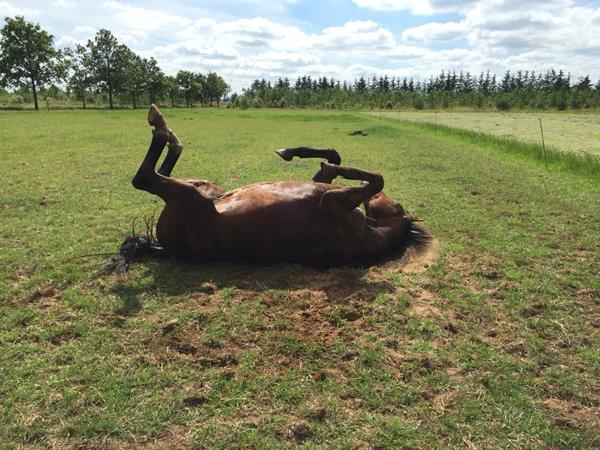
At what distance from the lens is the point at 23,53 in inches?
2275

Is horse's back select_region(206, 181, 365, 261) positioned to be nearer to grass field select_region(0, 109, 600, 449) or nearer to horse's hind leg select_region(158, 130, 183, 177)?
grass field select_region(0, 109, 600, 449)

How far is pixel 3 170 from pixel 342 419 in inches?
436

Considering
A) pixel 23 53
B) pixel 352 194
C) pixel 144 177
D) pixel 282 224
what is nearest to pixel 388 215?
pixel 352 194

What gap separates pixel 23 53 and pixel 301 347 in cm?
6756

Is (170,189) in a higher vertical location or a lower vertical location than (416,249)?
higher

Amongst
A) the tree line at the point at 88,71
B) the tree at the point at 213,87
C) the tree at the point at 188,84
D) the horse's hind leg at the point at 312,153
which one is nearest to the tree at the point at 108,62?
the tree line at the point at 88,71

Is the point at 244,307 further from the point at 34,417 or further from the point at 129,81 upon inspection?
the point at 129,81

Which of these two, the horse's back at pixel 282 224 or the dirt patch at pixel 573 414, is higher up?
the horse's back at pixel 282 224

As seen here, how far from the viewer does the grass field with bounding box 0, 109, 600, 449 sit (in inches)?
106

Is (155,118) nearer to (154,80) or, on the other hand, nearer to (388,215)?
(388,215)

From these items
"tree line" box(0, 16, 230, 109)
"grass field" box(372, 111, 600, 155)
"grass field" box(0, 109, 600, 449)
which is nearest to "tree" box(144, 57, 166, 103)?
"tree line" box(0, 16, 230, 109)

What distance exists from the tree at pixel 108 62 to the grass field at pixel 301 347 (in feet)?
228

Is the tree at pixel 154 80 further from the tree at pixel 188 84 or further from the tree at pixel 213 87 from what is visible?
the tree at pixel 213 87

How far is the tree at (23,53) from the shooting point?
5722 centimetres
